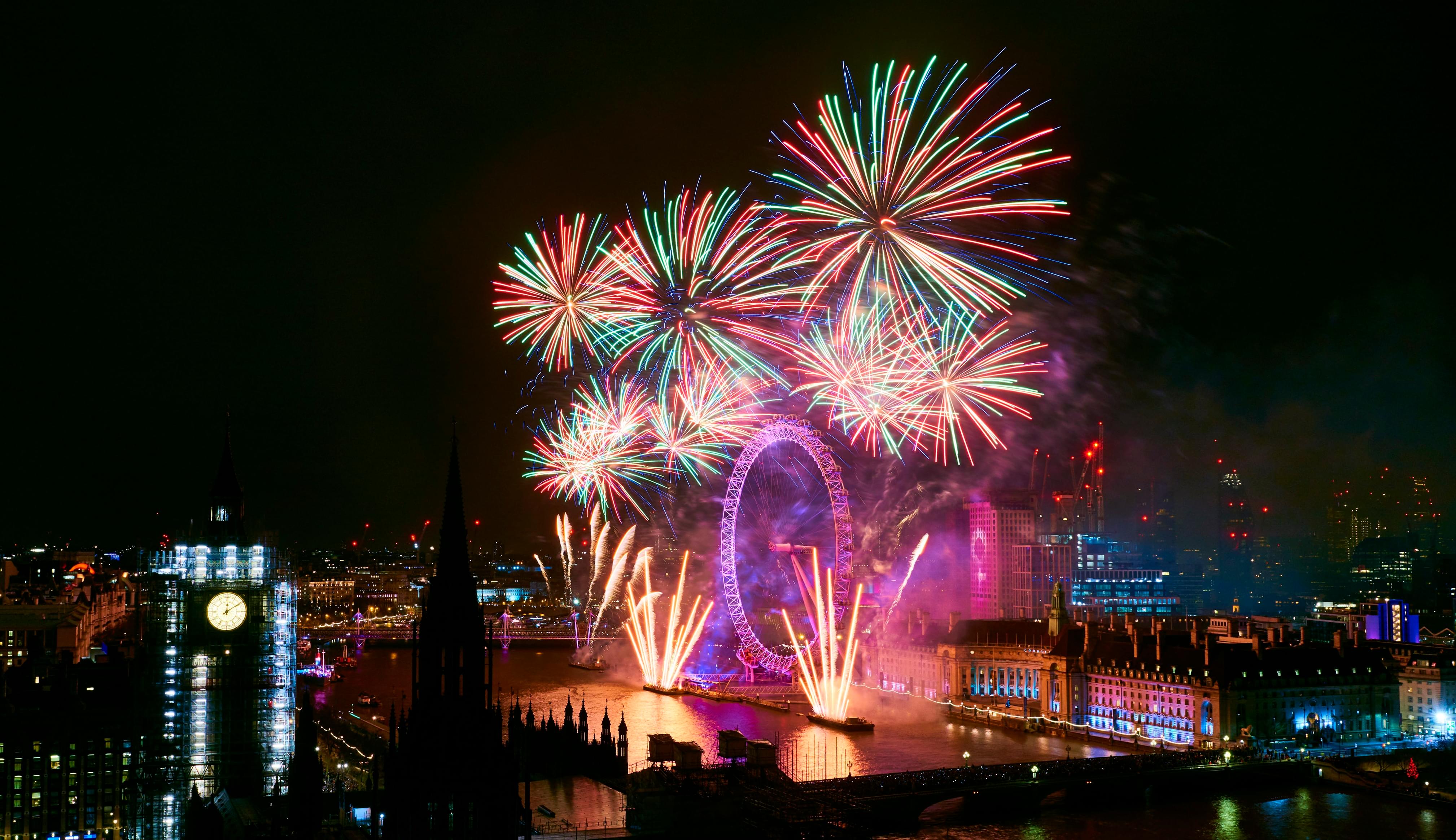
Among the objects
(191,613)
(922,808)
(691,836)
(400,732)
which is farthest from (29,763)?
(922,808)

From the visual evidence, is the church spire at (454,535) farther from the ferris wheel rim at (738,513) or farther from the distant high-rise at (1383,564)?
the distant high-rise at (1383,564)

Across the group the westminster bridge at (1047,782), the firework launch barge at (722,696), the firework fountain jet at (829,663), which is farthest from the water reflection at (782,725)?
the westminster bridge at (1047,782)

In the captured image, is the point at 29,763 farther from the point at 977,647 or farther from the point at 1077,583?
the point at 1077,583

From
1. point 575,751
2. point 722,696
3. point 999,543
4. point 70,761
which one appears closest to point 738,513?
point 722,696

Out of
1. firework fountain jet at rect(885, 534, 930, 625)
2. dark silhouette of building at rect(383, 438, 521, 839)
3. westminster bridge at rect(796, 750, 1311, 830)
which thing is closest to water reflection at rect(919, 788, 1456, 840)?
westminster bridge at rect(796, 750, 1311, 830)

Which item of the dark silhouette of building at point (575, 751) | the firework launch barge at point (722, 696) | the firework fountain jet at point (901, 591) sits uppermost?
the firework fountain jet at point (901, 591)
